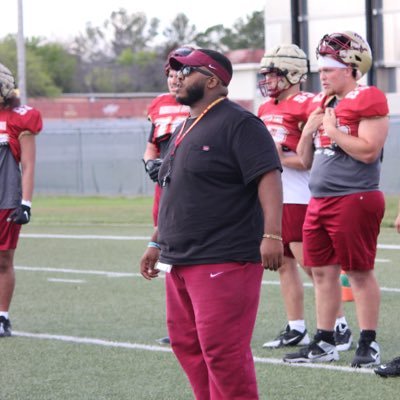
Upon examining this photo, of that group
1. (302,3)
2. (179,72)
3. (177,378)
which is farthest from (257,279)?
(302,3)

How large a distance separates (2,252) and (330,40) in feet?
10.4

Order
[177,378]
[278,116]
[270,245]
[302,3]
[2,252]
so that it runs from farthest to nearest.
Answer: [302,3] < [2,252] < [278,116] < [177,378] < [270,245]

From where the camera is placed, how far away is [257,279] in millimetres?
5148

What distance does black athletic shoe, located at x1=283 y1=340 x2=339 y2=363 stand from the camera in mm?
7129

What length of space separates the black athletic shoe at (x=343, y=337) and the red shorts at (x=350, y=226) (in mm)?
823

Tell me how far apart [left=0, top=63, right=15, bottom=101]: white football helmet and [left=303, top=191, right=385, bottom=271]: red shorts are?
2690mm

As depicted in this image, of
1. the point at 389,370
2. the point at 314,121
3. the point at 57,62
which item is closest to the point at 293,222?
the point at 314,121

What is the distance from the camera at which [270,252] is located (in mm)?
4973

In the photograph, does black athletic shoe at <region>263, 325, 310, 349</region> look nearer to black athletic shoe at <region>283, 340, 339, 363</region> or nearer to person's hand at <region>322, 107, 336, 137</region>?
black athletic shoe at <region>283, 340, 339, 363</region>

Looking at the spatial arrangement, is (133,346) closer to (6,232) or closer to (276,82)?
(6,232)

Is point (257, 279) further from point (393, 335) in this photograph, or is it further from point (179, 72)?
point (393, 335)

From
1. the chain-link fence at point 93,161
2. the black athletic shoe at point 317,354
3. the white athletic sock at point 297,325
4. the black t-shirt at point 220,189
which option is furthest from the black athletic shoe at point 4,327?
the chain-link fence at point 93,161

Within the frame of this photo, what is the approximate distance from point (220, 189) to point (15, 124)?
3.73 m

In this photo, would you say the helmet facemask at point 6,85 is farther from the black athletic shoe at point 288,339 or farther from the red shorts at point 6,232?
the black athletic shoe at point 288,339
